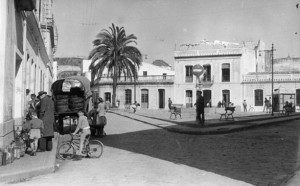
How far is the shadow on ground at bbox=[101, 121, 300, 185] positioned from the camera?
7.13 metres

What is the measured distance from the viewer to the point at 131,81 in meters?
47.7

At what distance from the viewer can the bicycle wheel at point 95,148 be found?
8.84m

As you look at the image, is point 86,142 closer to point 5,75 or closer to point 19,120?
point 5,75

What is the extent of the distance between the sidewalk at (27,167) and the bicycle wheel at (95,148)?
0.85 meters

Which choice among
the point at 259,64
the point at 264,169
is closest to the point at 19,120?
the point at 264,169

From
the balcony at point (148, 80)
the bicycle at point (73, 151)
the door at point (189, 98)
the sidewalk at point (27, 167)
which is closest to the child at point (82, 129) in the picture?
the bicycle at point (73, 151)

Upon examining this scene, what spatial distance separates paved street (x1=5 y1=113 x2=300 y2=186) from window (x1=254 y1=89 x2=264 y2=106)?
1219 inches

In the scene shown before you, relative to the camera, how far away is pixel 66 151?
884cm

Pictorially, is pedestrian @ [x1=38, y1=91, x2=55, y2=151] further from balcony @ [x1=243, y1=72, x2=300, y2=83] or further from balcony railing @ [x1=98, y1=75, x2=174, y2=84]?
balcony railing @ [x1=98, y1=75, x2=174, y2=84]

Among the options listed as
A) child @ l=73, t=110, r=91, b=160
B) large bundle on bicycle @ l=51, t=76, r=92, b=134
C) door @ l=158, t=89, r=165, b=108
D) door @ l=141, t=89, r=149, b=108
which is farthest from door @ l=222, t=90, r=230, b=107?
child @ l=73, t=110, r=91, b=160

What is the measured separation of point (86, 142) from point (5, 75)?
2.38m

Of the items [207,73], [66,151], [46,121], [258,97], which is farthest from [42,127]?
[207,73]

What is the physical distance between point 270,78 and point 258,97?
2.52m

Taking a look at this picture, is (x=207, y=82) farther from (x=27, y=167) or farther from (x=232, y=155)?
(x=27, y=167)
